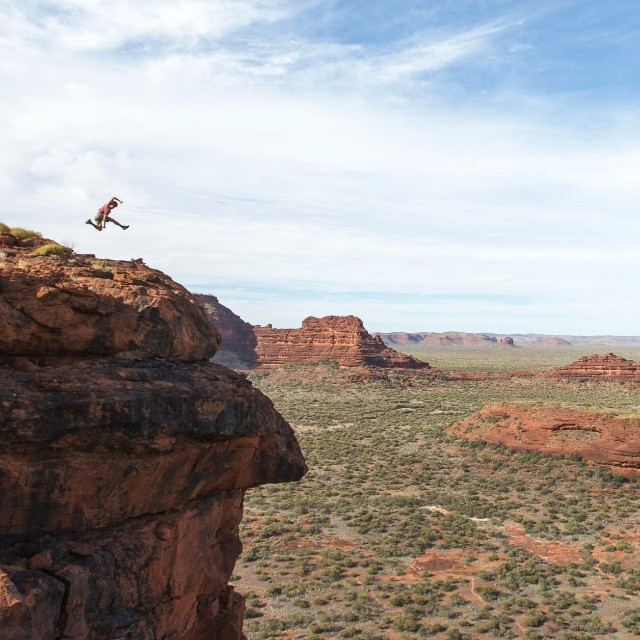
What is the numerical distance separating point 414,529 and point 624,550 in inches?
342

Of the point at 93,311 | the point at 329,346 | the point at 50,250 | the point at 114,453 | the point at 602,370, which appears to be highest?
the point at 50,250

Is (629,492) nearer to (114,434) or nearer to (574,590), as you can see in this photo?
(574,590)

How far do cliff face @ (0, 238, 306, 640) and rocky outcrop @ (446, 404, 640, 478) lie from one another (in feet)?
105

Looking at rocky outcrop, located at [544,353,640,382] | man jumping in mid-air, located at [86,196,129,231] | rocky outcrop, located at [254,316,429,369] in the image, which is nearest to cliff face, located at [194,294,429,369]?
rocky outcrop, located at [254,316,429,369]

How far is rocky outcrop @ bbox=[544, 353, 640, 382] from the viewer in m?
91.1

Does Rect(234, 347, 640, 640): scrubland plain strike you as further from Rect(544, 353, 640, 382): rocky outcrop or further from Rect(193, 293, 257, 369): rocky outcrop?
Rect(193, 293, 257, 369): rocky outcrop

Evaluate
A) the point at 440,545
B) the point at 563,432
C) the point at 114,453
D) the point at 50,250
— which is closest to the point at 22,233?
the point at 50,250

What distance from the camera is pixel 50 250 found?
1035 centimetres

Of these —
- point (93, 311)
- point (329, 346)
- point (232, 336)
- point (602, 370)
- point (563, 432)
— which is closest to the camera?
point (93, 311)

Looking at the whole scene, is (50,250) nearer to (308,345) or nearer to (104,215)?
(104,215)

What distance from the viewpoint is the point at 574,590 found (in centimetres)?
2150

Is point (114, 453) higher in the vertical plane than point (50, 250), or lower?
lower

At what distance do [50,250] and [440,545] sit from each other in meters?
21.3

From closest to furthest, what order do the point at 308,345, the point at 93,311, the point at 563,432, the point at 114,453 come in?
the point at 114,453, the point at 93,311, the point at 563,432, the point at 308,345
